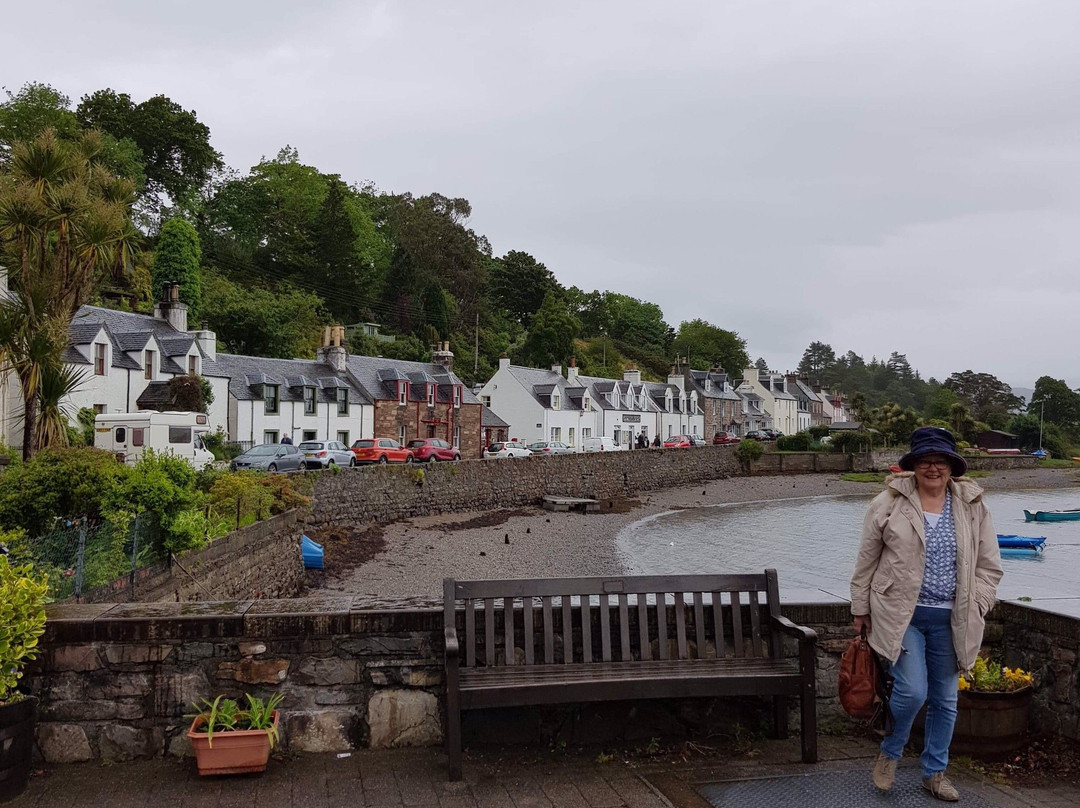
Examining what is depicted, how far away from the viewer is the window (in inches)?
1188

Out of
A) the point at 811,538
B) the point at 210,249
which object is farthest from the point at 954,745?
the point at 210,249

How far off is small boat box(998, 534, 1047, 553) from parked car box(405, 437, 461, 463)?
85.5 ft

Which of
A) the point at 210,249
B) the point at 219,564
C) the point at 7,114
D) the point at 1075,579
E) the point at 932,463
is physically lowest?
the point at 1075,579

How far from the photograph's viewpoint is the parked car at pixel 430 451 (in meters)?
44.2

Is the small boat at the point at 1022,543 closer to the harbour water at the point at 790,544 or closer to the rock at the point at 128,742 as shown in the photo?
the harbour water at the point at 790,544

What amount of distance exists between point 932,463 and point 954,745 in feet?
6.20

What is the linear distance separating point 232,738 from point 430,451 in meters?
40.3

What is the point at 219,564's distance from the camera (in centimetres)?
1340

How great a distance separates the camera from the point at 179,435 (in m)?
30.4

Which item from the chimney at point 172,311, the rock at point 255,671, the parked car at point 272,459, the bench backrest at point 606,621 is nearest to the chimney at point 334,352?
the chimney at point 172,311

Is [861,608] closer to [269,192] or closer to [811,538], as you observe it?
[811,538]

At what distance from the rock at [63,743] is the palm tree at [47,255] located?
6461mm

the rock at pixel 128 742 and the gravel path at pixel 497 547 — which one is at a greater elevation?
the rock at pixel 128 742

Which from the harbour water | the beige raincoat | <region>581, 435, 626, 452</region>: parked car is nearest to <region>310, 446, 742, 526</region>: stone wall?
<region>581, 435, 626, 452</region>: parked car
